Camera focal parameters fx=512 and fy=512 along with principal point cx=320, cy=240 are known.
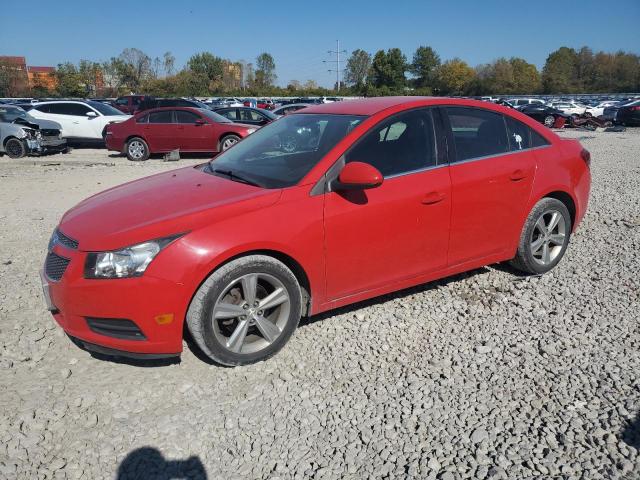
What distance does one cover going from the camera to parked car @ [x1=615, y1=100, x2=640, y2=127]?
24.4 metres

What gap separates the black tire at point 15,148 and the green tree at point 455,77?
3269 inches

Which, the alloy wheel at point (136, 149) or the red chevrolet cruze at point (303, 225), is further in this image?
the alloy wheel at point (136, 149)

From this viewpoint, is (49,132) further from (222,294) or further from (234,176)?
(222,294)

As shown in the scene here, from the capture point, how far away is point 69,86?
72.8m

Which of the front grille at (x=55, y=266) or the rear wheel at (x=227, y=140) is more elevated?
the rear wheel at (x=227, y=140)

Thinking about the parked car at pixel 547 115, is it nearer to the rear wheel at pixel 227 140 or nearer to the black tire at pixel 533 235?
the rear wheel at pixel 227 140

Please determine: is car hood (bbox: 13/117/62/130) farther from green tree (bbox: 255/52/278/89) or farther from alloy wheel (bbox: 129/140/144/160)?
green tree (bbox: 255/52/278/89)

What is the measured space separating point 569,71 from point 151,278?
99964 millimetres

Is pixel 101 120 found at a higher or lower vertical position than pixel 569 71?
lower

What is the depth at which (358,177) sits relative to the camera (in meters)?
3.37

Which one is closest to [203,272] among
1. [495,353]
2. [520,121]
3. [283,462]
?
[283,462]

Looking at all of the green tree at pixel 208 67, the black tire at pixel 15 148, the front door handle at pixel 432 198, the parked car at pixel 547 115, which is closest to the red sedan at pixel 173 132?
the black tire at pixel 15 148

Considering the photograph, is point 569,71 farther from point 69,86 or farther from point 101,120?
point 101,120

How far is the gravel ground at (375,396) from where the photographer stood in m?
2.52
